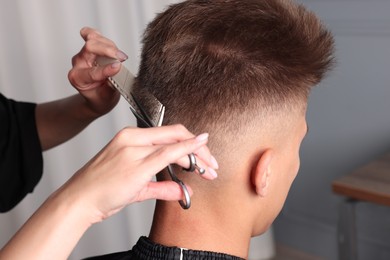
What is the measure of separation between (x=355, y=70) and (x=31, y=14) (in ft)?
4.54

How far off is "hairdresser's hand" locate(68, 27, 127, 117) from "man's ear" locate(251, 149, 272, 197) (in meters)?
0.32

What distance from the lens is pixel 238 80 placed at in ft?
3.38

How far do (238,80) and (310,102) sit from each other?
5.59ft

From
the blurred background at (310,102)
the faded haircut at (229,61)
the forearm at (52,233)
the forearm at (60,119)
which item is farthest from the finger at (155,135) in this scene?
the blurred background at (310,102)

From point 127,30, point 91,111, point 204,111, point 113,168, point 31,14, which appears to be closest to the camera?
point 113,168

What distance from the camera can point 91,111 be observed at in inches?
56.6

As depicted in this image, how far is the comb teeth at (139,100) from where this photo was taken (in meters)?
0.94

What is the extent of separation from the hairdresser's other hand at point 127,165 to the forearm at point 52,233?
2 centimetres

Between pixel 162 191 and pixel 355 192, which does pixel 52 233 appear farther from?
pixel 355 192

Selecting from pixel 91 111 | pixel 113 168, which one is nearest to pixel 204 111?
pixel 113 168

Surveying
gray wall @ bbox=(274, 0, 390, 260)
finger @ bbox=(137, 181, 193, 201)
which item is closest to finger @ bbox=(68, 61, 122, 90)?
finger @ bbox=(137, 181, 193, 201)

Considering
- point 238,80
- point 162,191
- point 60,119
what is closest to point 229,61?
point 238,80

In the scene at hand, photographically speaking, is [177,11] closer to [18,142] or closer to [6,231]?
[18,142]

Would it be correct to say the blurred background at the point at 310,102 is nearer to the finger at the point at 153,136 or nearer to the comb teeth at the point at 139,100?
the comb teeth at the point at 139,100
